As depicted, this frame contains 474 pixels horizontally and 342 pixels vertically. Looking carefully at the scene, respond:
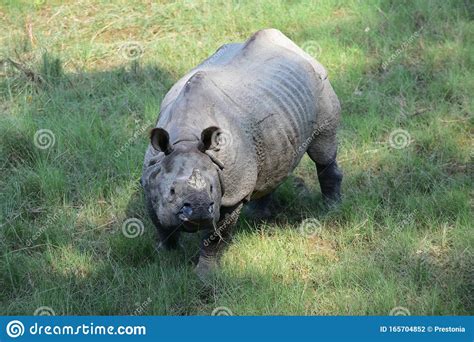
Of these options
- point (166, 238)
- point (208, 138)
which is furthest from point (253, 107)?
point (166, 238)

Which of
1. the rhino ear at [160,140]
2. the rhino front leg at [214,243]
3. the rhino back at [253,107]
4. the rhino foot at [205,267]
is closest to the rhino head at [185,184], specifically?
the rhino ear at [160,140]

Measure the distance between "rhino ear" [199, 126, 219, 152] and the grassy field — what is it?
1.00 meters

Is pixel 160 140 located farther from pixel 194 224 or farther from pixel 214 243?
pixel 214 243

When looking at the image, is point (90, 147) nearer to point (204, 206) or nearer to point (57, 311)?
point (57, 311)

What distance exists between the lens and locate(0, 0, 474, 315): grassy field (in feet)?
16.1

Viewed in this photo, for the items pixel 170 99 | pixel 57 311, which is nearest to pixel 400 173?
pixel 170 99

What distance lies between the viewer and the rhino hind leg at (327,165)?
581 centimetres

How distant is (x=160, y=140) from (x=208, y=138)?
0.96ft

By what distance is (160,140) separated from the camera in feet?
14.1

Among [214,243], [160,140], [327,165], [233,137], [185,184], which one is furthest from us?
[327,165]

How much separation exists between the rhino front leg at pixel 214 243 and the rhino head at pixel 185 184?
0.42 m

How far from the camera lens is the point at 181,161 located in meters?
4.29

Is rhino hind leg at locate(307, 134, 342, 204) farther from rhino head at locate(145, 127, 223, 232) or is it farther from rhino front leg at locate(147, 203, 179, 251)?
rhino head at locate(145, 127, 223, 232)

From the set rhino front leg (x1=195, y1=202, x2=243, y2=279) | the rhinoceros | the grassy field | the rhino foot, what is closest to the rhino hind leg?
the rhinoceros
